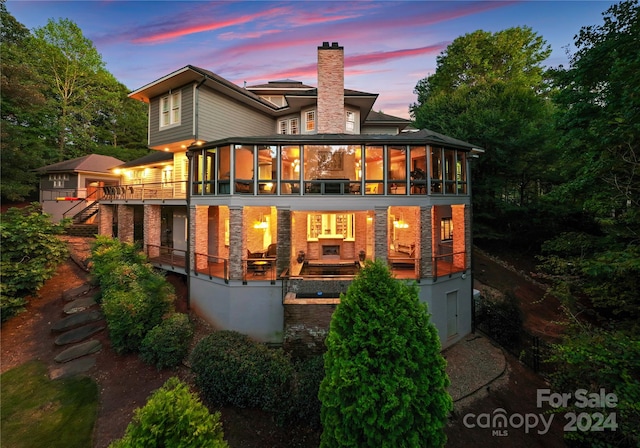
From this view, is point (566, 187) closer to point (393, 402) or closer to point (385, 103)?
point (393, 402)

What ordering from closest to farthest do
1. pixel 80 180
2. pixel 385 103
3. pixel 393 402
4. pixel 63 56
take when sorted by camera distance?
pixel 393 402
pixel 80 180
pixel 63 56
pixel 385 103

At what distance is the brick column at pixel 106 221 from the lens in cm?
1778

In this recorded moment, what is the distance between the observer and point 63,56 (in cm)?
2795

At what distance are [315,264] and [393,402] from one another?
30.6 ft

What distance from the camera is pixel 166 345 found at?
29.4ft

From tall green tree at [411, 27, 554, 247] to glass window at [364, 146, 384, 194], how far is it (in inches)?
426

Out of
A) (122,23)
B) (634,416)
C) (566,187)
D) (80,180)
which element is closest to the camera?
(634,416)

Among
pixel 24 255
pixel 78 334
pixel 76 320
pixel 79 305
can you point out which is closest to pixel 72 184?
pixel 24 255

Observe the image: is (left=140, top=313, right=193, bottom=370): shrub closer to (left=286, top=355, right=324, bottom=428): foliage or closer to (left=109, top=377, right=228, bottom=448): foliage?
(left=286, top=355, right=324, bottom=428): foliage

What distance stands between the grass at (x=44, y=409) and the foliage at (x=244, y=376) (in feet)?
10.0

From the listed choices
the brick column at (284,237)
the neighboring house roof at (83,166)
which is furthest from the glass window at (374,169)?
the neighboring house roof at (83,166)

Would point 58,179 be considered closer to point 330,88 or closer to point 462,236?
point 330,88

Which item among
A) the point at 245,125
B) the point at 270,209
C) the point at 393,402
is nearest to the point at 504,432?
the point at 393,402

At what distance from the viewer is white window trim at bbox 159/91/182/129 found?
1433 cm
